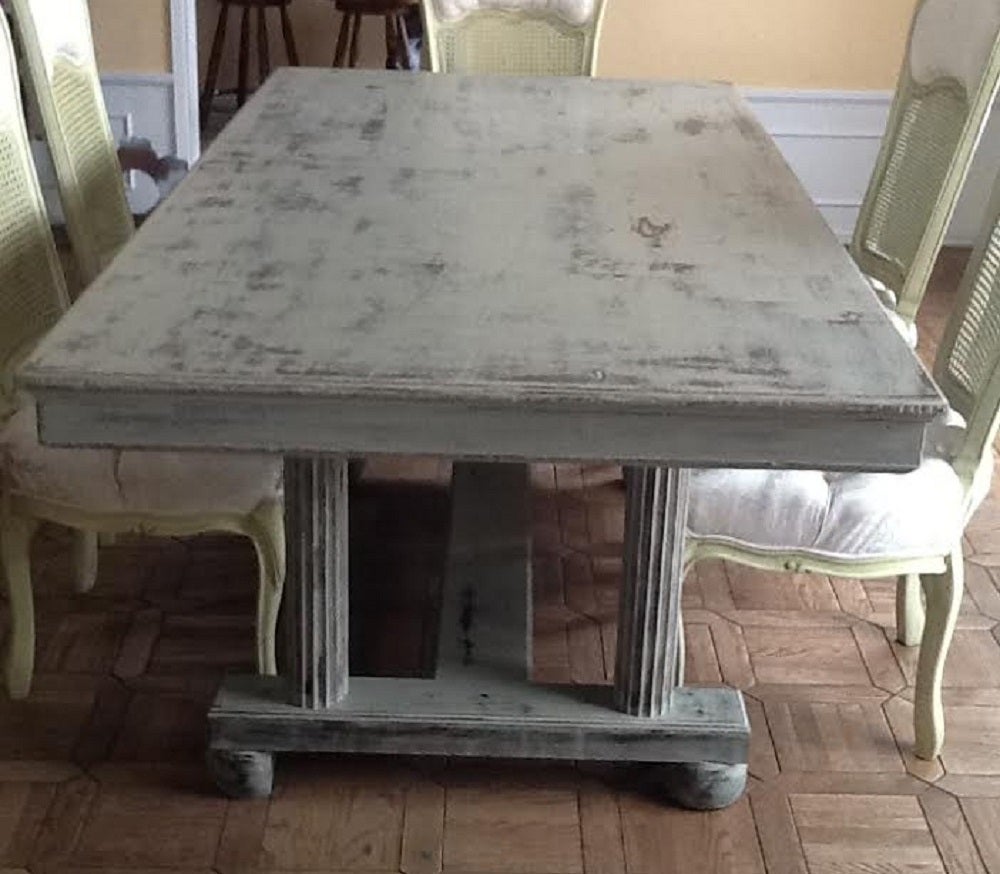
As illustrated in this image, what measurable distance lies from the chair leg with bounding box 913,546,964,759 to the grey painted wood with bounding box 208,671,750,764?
279mm

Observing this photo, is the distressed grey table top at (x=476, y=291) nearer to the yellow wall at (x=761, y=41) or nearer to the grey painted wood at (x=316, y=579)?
the grey painted wood at (x=316, y=579)

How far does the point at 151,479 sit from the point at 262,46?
167 inches

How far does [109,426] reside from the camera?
1.34 meters

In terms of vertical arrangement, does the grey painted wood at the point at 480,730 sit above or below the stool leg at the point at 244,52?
above

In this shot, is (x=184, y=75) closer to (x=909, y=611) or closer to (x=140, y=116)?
(x=140, y=116)

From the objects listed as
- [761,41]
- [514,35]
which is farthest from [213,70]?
[514,35]

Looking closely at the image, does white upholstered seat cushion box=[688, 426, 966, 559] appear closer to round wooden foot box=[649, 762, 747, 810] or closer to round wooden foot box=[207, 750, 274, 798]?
round wooden foot box=[649, 762, 747, 810]

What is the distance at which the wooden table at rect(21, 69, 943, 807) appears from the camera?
1.34m

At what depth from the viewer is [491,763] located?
1.91 meters

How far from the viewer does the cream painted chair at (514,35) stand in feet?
10.3

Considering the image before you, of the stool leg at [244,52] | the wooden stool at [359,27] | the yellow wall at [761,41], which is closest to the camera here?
the yellow wall at [761,41]

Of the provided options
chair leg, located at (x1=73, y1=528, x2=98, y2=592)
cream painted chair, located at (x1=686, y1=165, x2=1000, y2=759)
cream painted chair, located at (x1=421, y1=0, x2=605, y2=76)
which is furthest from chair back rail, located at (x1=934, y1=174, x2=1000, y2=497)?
cream painted chair, located at (x1=421, y1=0, x2=605, y2=76)

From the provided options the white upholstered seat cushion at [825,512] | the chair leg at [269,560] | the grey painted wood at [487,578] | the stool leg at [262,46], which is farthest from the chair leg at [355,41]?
the white upholstered seat cushion at [825,512]

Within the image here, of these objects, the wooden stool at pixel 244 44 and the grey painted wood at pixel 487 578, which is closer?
the grey painted wood at pixel 487 578
